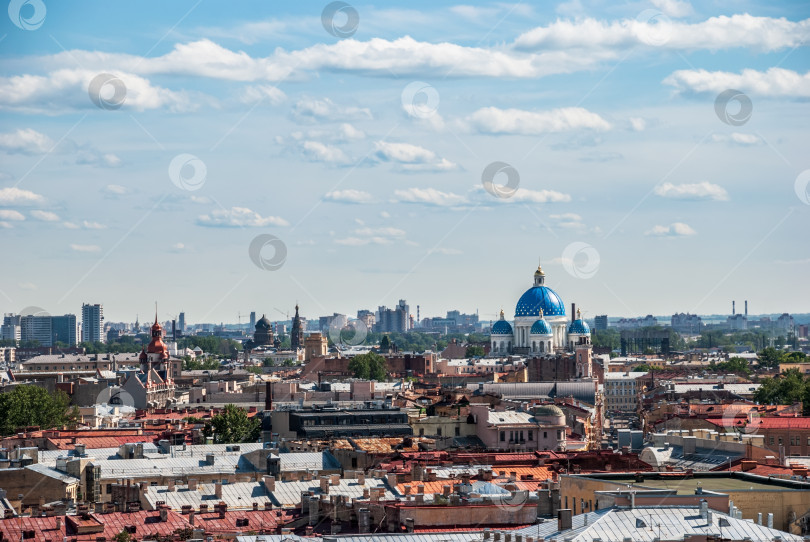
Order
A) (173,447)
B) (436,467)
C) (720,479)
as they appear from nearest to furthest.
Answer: (720,479) < (436,467) < (173,447)

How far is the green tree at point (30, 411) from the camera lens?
81.4 meters

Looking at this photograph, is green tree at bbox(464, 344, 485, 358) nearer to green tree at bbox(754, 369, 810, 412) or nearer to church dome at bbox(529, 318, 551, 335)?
church dome at bbox(529, 318, 551, 335)

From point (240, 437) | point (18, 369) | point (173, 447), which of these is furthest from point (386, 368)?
point (173, 447)

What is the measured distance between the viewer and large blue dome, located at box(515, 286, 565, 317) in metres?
164

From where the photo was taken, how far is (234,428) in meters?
71.2

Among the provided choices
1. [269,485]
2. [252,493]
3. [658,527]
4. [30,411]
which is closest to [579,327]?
[30,411]

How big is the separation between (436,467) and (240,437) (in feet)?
73.6

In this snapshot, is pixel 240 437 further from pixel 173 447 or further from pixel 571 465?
pixel 571 465

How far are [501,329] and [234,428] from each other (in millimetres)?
101724

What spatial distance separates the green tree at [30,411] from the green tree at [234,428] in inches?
449

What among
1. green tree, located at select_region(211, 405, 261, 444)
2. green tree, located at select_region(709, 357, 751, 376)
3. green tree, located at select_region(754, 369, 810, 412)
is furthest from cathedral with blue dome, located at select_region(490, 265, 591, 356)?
green tree, located at select_region(211, 405, 261, 444)

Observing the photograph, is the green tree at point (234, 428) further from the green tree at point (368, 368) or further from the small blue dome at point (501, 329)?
the small blue dome at point (501, 329)

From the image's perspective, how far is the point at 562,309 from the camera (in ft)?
543

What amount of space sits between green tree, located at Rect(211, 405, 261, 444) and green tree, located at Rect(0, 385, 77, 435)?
449 inches
